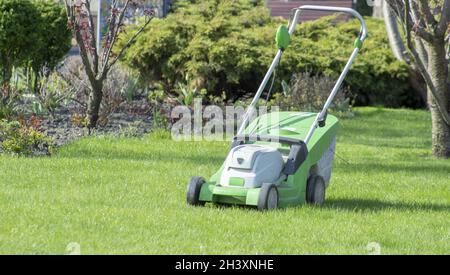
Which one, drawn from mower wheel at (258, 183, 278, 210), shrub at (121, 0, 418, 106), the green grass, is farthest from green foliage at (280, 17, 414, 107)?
mower wheel at (258, 183, 278, 210)

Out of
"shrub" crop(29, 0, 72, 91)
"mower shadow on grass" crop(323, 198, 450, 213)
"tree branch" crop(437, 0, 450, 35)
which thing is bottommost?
"mower shadow on grass" crop(323, 198, 450, 213)

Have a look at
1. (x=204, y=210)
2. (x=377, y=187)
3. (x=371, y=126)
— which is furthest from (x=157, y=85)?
(x=204, y=210)

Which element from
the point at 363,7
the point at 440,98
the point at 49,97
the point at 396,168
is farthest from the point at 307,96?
the point at 363,7

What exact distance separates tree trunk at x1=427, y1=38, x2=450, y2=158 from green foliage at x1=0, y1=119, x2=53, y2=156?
14.7 feet

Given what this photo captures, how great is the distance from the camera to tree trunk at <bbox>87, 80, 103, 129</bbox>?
11914 millimetres

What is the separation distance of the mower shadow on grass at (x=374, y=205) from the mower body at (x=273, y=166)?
0.90 ft

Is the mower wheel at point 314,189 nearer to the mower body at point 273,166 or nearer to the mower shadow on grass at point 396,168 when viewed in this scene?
the mower body at point 273,166

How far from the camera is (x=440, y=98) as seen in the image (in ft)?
35.6

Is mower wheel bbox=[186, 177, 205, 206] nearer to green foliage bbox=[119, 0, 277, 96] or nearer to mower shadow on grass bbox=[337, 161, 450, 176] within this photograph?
mower shadow on grass bbox=[337, 161, 450, 176]

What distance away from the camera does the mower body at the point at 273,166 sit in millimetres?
7555

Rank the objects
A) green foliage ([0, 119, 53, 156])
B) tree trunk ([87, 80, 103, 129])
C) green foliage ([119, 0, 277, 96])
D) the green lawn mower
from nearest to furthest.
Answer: the green lawn mower < green foliage ([0, 119, 53, 156]) < tree trunk ([87, 80, 103, 129]) < green foliage ([119, 0, 277, 96])

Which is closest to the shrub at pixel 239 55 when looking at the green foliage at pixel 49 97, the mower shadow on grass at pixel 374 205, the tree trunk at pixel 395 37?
the tree trunk at pixel 395 37

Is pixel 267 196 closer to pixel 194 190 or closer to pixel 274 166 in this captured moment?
pixel 274 166
